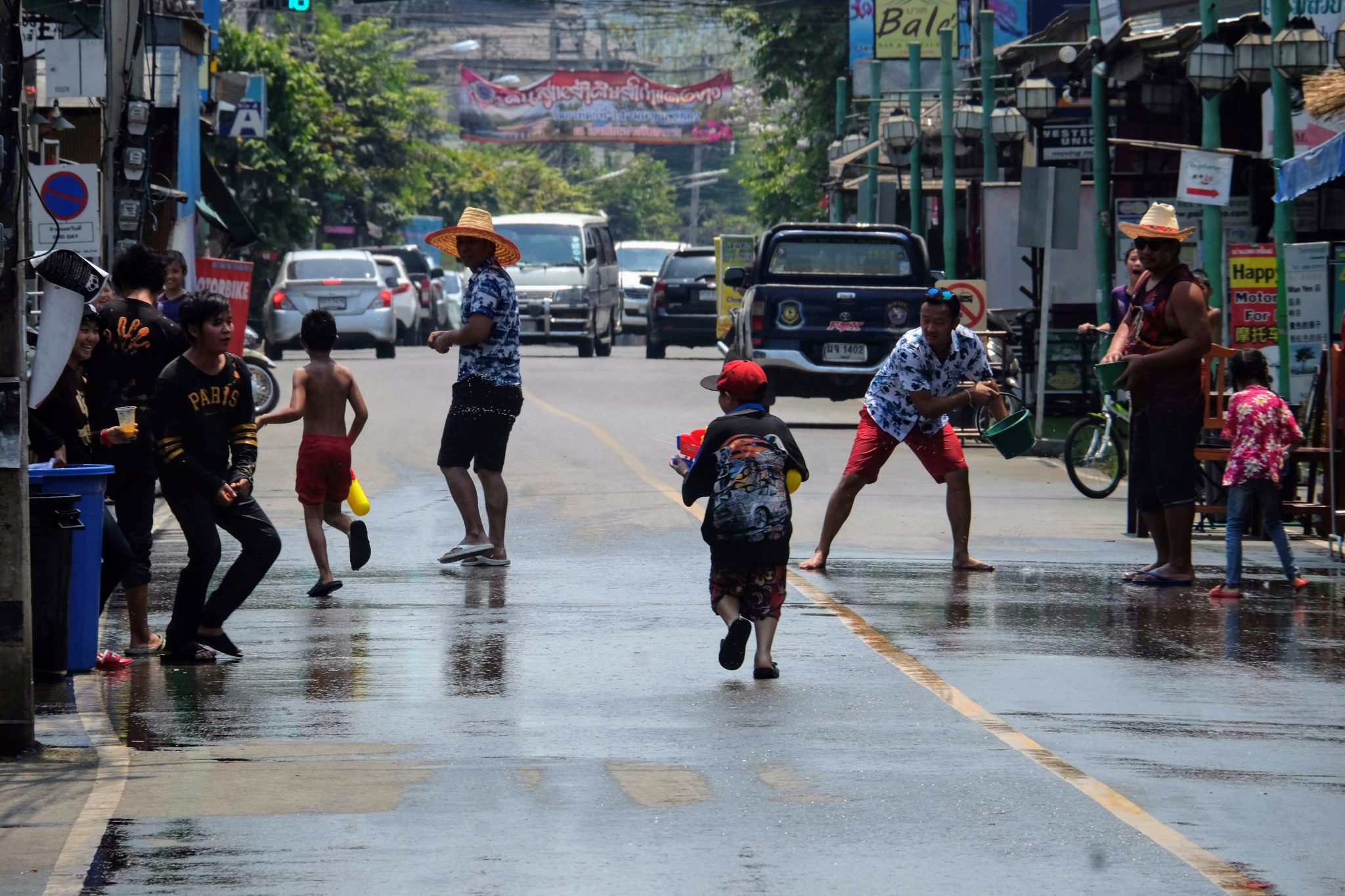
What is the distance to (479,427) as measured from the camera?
40.3ft

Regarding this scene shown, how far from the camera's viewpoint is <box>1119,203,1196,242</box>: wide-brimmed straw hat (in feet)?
38.0

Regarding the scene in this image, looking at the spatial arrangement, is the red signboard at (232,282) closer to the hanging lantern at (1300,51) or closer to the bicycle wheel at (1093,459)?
the bicycle wheel at (1093,459)

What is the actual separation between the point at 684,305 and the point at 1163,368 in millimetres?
25533

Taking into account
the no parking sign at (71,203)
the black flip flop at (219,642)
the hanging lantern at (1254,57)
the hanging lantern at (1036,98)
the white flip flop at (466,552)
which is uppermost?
the hanging lantern at (1036,98)

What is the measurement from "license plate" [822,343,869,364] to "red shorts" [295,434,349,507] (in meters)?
12.4

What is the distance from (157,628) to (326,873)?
4.62 m

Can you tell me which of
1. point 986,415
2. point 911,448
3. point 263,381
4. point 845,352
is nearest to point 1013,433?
point 911,448

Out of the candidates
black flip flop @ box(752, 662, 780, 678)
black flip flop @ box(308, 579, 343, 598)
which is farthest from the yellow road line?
black flip flop @ box(308, 579, 343, 598)

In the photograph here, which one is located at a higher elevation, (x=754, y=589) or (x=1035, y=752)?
(x=754, y=589)

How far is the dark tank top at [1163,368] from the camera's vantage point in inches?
455

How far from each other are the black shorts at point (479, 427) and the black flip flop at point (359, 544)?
91cm

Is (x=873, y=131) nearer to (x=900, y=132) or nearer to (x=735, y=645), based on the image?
(x=900, y=132)

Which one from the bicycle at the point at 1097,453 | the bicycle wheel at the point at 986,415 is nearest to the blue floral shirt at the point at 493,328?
the bicycle at the point at 1097,453

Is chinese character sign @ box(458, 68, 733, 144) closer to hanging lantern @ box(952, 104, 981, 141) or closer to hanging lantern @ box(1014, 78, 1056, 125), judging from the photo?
hanging lantern @ box(952, 104, 981, 141)
